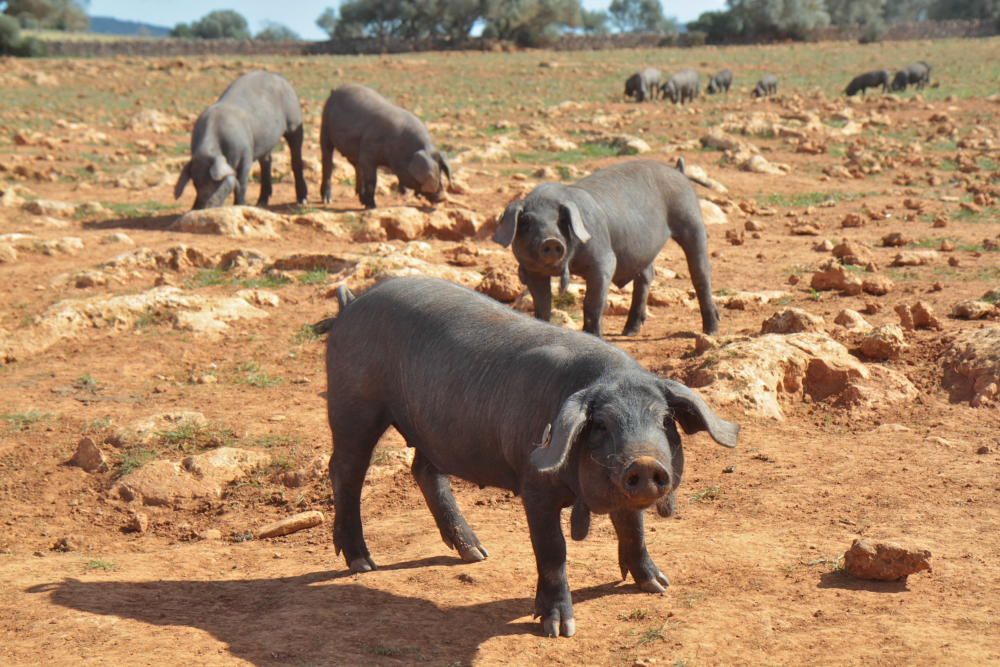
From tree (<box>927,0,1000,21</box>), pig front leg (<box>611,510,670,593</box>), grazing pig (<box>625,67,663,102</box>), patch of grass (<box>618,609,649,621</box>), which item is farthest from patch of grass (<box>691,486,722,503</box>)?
tree (<box>927,0,1000,21</box>)

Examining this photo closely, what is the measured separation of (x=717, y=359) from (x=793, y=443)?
1037mm

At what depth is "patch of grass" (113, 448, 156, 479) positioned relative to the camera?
7.56m

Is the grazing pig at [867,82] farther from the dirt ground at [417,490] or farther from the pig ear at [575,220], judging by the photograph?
the pig ear at [575,220]

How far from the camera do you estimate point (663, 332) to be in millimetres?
10344

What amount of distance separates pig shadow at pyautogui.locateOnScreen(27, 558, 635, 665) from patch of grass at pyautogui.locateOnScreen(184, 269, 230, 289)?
6.60 meters

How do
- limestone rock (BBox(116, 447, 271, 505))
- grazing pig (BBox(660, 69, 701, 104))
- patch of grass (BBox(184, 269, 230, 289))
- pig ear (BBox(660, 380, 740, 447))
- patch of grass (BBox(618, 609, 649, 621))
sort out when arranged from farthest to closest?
grazing pig (BBox(660, 69, 701, 104))
patch of grass (BBox(184, 269, 230, 289))
limestone rock (BBox(116, 447, 271, 505))
patch of grass (BBox(618, 609, 649, 621))
pig ear (BBox(660, 380, 740, 447))

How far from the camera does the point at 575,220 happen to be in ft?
28.2

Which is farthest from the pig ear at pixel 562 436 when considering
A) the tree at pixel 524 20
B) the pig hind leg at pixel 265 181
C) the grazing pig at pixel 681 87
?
the tree at pixel 524 20

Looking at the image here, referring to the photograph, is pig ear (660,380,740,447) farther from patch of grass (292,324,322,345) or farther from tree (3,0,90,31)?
tree (3,0,90,31)

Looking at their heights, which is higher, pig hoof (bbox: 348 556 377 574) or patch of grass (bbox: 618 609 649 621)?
patch of grass (bbox: 618 609 649 621)

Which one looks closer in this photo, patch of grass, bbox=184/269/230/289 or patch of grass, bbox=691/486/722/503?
patch of grass, bbox=691/486/722/503

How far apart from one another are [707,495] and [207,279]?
717cm

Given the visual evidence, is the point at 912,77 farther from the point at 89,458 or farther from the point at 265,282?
the point at 89,458

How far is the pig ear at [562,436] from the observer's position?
166 inches
